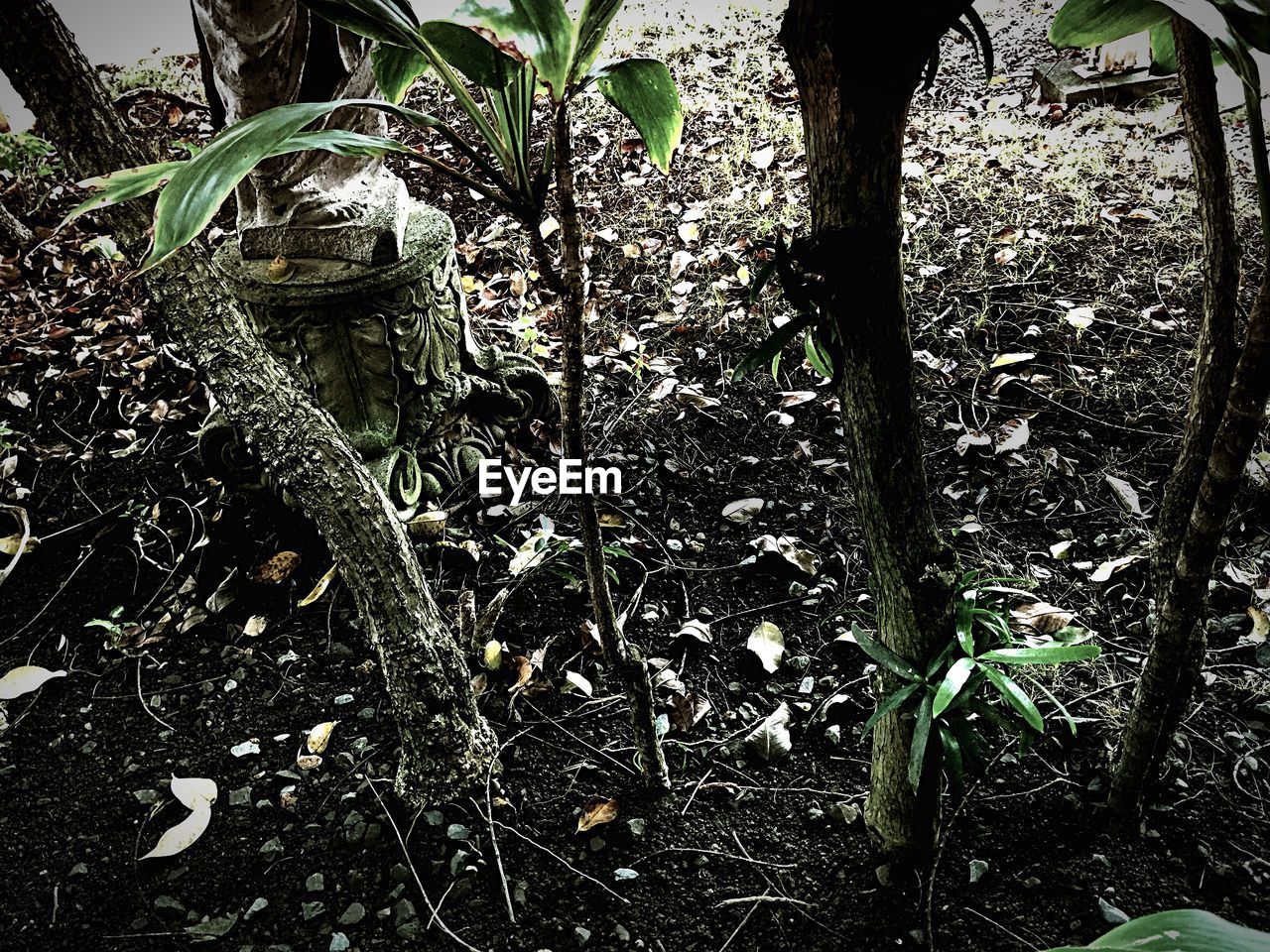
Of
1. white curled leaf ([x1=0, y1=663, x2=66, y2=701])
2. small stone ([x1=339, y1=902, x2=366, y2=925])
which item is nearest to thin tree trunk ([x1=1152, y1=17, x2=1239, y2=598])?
small stone ([x1=339, y1=902, x2=366, y2=925])

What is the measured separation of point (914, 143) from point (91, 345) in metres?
2.92

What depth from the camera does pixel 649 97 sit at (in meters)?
0.98

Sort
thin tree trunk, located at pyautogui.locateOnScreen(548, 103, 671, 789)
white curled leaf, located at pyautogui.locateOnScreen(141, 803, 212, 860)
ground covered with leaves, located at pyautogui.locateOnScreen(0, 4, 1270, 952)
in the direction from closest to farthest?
1. thin tree trunk, located at pyautogui.locateOnScreen(548, 103, 671, 789)
2. ground covered with leaves, located at pyautogui.locateOnScreen(0, 4, 1270, 952)
3. white curled leaf, located at pyautogui.locateOnScreen(141, 803, 212, 860)

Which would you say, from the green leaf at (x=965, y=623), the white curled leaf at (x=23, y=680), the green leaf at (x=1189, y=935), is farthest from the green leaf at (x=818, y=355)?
the white curled leaf at (x=23, y=680)

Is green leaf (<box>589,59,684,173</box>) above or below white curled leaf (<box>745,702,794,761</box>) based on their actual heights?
above

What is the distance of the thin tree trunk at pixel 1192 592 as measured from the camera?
82cm

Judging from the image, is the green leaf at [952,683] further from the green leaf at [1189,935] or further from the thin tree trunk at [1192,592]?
the green leaf at [1189,935]

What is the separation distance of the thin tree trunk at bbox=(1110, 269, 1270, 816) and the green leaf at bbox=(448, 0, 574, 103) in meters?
0.64

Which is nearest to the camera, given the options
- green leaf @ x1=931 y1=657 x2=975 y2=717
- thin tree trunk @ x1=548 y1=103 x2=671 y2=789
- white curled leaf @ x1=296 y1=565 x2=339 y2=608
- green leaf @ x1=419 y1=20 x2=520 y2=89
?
green leaf @ x1=419 y1=20 x2=520 y2=89

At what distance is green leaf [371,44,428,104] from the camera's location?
3.27ft

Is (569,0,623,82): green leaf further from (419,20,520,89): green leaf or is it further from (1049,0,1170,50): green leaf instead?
(1049,0,1170,50): green leaf

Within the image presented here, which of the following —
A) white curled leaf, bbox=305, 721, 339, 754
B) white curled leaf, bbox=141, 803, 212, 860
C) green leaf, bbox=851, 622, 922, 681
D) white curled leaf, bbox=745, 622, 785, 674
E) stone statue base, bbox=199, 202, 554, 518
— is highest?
stone statue base, bbox=199, 202, 554, 518

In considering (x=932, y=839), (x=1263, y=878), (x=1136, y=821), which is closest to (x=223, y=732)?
(x=932, y=839)

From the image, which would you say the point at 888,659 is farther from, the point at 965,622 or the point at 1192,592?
the point at 1192,592
